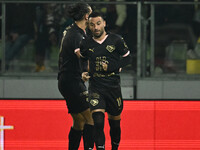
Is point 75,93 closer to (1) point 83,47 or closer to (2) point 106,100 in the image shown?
(2) point 106,100

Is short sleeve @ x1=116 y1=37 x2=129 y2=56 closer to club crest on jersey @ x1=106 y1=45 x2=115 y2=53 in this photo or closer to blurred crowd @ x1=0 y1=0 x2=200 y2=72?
club crest on jersey @ x1=106 y1=45 x2=115 y2=53

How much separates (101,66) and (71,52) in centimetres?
46

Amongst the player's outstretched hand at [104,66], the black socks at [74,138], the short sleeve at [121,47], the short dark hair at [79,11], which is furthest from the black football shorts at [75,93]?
the short dark hair at [79,11]

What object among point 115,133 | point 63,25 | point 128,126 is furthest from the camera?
point 63,25

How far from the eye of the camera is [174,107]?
733cm

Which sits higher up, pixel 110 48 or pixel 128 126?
pixel 110 48

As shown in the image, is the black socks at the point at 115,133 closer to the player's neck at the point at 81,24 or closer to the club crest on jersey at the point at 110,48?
the club crest on jersey at the point at 110,48

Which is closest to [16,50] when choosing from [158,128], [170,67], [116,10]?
[116,10]

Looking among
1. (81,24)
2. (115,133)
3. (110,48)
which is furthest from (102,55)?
(115,133)

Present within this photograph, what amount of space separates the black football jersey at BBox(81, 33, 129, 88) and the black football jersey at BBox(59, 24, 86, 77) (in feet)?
0.47

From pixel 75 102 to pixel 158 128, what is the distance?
134cm

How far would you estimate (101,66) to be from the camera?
6.34 meters

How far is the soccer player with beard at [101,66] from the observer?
250 inches

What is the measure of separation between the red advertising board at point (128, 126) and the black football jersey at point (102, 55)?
1060mm
